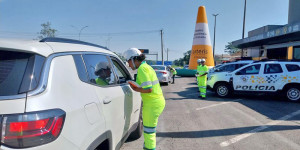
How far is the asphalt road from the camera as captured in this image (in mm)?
4160

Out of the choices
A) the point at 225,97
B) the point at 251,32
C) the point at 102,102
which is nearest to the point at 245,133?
the point at 102,102

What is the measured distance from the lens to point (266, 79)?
8867 mm

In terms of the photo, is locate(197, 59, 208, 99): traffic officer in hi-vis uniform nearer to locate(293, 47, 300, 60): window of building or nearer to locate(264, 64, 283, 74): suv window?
locate(264, 64, 283, 74): suv window

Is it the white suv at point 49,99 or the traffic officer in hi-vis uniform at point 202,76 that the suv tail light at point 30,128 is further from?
the traffic officer in hi-vis uniform at point 202,76

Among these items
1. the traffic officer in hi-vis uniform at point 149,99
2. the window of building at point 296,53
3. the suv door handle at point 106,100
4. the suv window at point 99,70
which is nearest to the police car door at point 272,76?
the traffic officer in hi-vis uniform at point 149,99

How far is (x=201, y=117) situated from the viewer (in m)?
6.29

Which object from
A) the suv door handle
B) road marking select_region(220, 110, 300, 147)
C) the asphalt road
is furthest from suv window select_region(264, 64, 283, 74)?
the suv door handle

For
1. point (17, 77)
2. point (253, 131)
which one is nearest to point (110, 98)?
point (17, 77)

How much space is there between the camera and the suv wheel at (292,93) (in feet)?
28.2

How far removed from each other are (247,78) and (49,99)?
9.09 meters

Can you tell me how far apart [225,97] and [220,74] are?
112 centimetres

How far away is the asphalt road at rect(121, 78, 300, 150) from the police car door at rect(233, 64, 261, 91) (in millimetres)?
1486

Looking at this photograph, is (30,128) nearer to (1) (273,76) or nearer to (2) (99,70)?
(2) (99,70)

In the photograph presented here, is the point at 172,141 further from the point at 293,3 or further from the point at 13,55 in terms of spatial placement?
the point at 293,3
